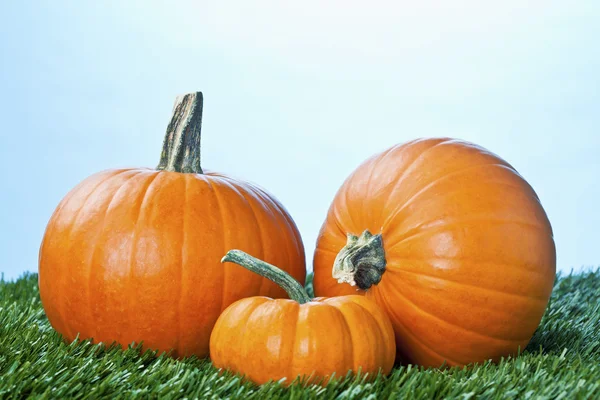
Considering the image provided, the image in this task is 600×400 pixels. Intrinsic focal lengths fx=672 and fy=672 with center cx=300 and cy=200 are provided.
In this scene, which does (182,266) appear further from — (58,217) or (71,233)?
(58,217)

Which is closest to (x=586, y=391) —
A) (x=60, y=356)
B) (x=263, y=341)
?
(x=263, y=341)

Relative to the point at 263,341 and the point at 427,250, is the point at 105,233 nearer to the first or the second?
the point at 263,341

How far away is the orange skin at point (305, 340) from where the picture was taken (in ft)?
5.83

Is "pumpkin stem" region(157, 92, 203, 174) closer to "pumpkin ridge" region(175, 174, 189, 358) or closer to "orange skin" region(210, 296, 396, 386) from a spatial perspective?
"pumpkin ridge" region(175, 174, 189, 358)

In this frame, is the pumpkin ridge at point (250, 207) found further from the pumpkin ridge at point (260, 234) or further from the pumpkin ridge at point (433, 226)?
the pumpkin ridge at point (433, 226)

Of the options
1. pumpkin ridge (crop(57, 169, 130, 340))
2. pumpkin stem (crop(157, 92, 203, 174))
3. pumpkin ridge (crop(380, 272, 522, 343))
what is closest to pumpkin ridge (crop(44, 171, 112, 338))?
pumpkin ridge (crop(57, 169, 130, 340))

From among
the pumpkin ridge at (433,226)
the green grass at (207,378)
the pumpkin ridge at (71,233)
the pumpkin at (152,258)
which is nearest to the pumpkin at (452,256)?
the pumpkin ridge at (433,226)

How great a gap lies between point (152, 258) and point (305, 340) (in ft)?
2.10

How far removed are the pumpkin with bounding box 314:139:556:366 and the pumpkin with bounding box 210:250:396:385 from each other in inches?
10.3

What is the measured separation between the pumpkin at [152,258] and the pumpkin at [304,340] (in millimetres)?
286

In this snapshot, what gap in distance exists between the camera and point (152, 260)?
215cm

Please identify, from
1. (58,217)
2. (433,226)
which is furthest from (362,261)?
(58,217)

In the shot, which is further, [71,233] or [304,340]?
[71,233]

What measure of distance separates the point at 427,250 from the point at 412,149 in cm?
40
